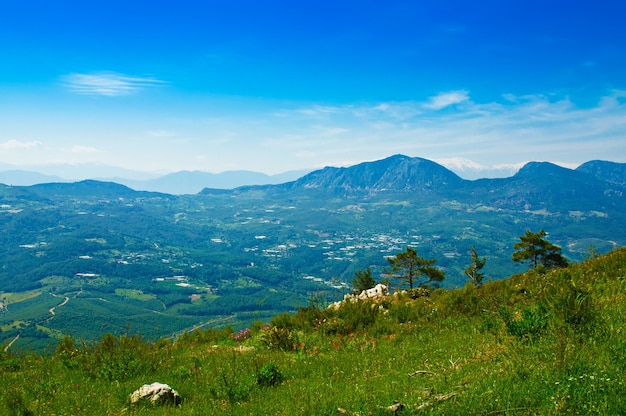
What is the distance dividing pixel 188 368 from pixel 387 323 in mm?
6703

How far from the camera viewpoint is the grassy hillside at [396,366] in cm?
540

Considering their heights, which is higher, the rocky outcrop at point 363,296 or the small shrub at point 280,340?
the small shrub at point 280,340

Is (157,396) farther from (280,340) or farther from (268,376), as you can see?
(280,340)

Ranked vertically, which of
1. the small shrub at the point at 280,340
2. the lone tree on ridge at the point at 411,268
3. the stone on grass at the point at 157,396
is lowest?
the lone tree on ridge at the point at 411,268

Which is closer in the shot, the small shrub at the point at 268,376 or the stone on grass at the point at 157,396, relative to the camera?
the stone on grass at the point at 157,396

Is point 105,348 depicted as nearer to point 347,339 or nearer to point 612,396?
point 347,339

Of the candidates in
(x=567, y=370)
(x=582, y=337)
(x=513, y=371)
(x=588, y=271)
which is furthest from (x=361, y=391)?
(x=588, y=271)

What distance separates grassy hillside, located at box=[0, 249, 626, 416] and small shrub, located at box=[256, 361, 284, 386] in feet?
0.07

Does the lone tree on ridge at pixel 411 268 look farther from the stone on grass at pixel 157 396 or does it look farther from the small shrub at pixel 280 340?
the stone on grass at pixel 157 396

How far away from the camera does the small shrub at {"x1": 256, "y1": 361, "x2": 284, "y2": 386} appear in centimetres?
802

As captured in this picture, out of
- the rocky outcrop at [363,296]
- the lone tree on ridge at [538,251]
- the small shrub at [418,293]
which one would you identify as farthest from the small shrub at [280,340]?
the lone tree on ridge at [538,251]

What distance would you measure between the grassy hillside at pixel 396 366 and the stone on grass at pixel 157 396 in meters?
0.16

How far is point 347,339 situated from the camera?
12320 mm

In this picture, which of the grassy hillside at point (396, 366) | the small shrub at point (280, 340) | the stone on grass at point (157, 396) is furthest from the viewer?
the small shrub at point (280, 340)
